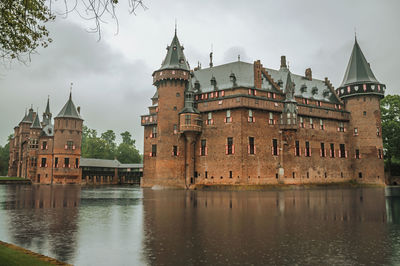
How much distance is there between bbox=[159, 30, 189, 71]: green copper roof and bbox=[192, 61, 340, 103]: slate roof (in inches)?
169

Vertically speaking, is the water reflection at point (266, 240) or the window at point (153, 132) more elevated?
the window at point (153, 132)

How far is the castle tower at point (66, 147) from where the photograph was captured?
2700 inches

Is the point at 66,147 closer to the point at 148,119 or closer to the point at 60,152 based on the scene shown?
the point at 60,152

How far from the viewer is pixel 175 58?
51469 mm

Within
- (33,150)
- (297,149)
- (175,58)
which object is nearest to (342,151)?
(297,149)

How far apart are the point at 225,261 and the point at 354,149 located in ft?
184

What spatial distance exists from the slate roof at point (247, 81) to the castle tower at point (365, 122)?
339cm

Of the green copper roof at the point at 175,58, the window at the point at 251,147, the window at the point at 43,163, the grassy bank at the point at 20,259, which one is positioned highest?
the green copper roof at the point at 175,58

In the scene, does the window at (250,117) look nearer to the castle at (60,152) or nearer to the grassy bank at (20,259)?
the castle at (60,152)

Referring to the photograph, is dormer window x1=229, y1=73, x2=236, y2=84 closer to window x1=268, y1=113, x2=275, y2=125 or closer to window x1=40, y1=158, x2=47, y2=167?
window x1=268, y1=113, x2=275, y2=125

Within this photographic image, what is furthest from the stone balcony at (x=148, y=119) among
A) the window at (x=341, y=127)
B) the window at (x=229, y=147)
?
the window at (x=341, y=127)

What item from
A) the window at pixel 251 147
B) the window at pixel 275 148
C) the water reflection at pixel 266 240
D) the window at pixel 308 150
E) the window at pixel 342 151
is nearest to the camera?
the water reflection at pixel 266 240

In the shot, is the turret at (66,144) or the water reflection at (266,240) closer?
the water reflection at (266,240)

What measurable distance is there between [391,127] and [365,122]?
Result: 903 centimetres
